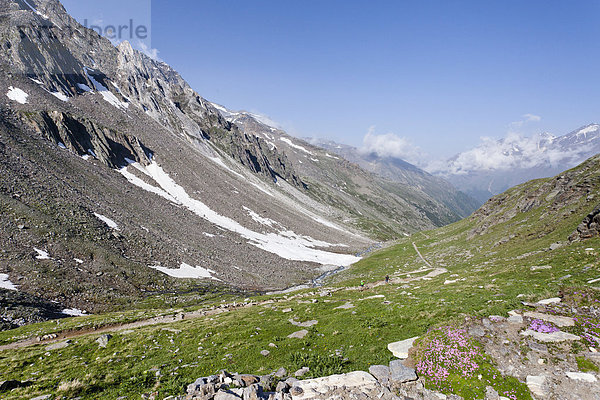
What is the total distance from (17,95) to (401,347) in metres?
155

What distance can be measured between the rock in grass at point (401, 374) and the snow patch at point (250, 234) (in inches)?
3494

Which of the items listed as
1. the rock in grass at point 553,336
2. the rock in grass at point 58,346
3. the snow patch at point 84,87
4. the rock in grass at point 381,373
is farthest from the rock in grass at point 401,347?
the snow patch at point 84,87

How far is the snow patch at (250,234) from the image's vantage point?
351ft

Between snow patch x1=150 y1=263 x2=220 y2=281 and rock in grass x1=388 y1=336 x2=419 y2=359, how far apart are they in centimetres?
5616

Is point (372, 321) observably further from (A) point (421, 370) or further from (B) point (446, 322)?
(A) point (421, 370)

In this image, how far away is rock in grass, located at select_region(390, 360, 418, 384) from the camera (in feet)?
42.0

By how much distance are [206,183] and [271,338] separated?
412 feet

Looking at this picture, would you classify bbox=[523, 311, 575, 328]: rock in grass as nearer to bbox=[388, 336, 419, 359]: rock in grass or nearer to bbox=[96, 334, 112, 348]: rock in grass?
bbox=[388, 336, 419, 359]: rock in grass

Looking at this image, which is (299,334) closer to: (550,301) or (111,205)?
A: (550,301)

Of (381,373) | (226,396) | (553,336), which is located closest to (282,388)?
(226,396)

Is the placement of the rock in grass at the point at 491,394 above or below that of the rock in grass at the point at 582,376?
below

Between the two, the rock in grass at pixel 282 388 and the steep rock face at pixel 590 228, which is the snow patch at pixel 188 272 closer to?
the rock in grass at pixel 282 388

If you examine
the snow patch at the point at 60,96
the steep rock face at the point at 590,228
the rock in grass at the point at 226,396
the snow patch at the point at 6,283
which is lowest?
the snow patch at the point at 6,283

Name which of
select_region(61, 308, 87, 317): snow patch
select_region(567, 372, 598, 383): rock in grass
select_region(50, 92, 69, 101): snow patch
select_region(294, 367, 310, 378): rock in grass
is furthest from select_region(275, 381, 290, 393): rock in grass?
select_region(50, 92, 69, 101): snow patch
